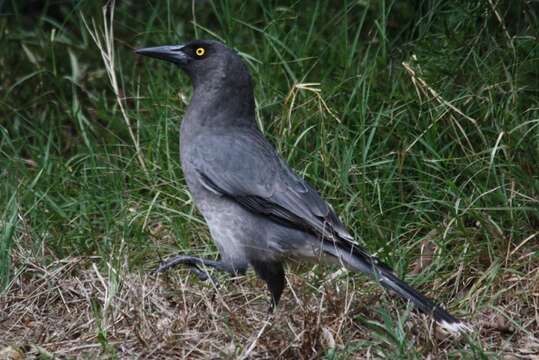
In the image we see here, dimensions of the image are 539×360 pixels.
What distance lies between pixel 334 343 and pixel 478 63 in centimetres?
246

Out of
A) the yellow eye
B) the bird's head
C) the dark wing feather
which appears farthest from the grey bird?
the yellow eye

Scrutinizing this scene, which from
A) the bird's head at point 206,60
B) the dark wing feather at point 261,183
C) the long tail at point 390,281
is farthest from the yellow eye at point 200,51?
the long tail at point 390,281

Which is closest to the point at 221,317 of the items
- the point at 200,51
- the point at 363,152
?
the point at 363,152

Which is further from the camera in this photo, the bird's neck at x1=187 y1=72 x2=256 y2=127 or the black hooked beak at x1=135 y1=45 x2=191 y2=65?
the black hooked beak at x1=135 y1=45 x2=191 y2=65

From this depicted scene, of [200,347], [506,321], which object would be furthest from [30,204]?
[506,321]

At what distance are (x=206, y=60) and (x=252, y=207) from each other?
102cm

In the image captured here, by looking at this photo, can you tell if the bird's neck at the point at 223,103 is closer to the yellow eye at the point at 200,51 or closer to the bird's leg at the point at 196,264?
the yellow eye at the point at 200,51

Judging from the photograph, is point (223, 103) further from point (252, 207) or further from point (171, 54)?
point (252, 207)

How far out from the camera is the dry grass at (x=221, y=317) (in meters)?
4.98

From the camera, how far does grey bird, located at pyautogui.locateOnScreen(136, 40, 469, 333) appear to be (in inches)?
218

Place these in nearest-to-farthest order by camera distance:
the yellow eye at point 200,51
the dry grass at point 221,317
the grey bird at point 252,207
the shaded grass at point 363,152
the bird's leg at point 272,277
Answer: the dry grass at point 221,317 < the grey bird at point 252,207 < the bird's leg at point 272,277 < the shaded grass at point 363,152 < the yellow eye at point 200,51

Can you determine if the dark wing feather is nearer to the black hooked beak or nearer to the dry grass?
the dry grass

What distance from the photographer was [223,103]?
6.18 m

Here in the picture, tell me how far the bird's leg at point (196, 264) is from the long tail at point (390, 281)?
529 mm
